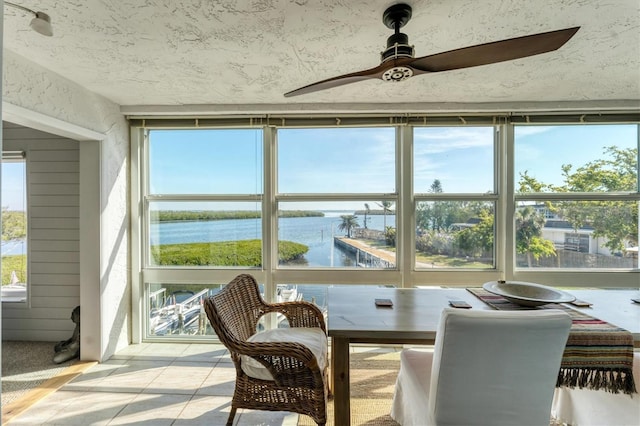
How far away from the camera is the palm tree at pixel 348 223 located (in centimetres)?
320

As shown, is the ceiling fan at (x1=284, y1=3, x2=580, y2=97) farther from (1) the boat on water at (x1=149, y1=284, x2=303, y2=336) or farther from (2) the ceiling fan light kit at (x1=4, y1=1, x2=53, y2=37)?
(1) the boat on water at (x1=149, y1=284, x2=303, y2=336)

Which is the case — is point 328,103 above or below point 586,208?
above

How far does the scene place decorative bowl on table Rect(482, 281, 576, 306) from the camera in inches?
72.3

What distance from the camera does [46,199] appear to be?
3.22 m

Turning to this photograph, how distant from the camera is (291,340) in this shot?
202 cm

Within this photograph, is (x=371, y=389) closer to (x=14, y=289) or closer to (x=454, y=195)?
(x=454, y=195)

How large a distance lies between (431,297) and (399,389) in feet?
1.97

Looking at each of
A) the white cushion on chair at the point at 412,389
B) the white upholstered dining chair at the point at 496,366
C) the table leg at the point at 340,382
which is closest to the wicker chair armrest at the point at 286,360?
the table leg at the point at 340,382

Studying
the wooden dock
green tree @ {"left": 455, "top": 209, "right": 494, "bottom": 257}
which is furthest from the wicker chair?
green tree @ {"left": 455, "top": 209, "right": 494, "bottom": 257}

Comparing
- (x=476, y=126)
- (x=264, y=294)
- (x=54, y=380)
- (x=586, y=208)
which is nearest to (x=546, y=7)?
(x=476, y=126)

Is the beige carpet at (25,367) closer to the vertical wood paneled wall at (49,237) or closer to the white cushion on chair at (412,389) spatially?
the vertical wood paneled wall at (49,237)

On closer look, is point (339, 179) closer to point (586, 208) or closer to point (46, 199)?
point (586, 208)

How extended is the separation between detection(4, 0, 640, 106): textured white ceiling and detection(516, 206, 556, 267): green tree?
1072mm

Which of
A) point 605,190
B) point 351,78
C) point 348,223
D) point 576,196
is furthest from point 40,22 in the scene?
point 605,190
